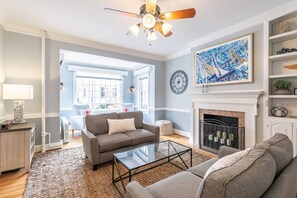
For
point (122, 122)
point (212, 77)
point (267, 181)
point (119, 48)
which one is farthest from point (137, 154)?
point (119, 48)

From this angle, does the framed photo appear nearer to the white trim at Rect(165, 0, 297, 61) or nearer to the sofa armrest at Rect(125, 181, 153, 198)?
the white trim at Rect(165, 0, 297, 61)

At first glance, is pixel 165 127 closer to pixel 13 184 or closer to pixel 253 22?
pixel 253 22

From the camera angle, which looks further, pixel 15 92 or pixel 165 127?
pixel 165 127

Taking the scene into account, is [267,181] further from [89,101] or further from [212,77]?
[89,101]

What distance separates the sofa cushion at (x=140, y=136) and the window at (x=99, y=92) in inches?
138

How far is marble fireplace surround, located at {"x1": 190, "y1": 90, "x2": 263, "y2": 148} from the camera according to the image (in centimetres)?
263

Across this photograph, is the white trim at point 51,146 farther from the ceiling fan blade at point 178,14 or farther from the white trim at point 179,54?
the white trim at point 179,54

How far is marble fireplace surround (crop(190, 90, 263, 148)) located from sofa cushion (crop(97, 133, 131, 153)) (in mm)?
1825

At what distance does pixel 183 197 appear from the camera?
113cm

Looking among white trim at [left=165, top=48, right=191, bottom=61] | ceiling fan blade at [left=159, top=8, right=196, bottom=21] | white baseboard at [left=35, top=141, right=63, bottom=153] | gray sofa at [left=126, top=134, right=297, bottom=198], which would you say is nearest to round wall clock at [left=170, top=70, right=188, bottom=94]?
white trim at [left=165, top=48, right=191, bottom=61]

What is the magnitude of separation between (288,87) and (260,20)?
4.10 feet

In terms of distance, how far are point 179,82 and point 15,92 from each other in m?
3.89

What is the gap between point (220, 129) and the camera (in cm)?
319

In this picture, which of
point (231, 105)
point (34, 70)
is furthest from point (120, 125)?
point (231, 105)
